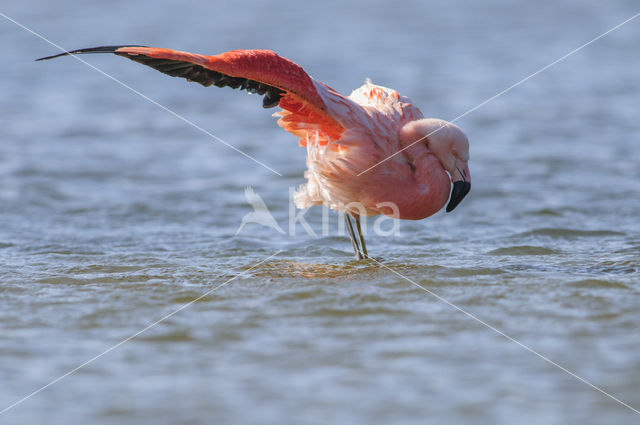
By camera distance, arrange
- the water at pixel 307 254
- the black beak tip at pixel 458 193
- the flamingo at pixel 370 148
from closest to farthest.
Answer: the water at pixel 307 254 < the flamingo at pixel 370 148 < the black beak tip at pixel 458 193

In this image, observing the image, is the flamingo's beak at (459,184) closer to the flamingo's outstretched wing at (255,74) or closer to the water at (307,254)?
the water at (307,254)

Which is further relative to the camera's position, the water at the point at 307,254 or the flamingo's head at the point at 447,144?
the flamingo's head at the point at 447,144

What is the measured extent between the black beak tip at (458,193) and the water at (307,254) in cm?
52

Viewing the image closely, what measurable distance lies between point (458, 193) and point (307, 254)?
1.73 m

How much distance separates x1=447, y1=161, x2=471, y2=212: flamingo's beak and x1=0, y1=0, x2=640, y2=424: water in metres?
0.55

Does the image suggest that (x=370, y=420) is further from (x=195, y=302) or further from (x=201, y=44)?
(x=201, y=44)

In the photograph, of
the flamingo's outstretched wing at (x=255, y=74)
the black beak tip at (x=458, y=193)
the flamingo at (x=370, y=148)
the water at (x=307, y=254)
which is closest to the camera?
the water at (x=307, y=254)

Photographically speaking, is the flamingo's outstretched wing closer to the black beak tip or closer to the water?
the black beak tip

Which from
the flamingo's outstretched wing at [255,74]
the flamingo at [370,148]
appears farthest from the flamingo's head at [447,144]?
the flamingo's outstretched wing at [255,74]

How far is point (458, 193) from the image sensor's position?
235 inches

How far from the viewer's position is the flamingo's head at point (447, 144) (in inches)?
234

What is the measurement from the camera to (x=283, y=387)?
391 centimetres

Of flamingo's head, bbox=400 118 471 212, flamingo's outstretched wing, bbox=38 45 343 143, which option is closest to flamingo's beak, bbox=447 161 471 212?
flamingo's head, bbox=400 118 471 212

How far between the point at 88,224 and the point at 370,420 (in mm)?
5354
